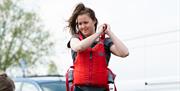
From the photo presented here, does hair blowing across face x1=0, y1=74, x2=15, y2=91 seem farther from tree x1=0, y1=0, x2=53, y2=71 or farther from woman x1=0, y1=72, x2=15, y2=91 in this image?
tree x1=0, y1=0, x2=53, y2=71

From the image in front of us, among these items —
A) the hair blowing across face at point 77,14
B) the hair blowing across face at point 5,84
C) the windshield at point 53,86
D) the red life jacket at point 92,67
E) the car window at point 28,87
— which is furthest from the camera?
the car window at point 28,87

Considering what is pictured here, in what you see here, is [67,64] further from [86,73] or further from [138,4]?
[86,73]

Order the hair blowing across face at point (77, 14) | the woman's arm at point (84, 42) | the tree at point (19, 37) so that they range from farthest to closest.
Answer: the tree at point (19, 37), the hair blowing across face at point (77, 14), the woman's arm at point (84, 42)

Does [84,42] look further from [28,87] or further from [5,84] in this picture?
[28,87]

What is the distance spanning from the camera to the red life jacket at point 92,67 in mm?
5109

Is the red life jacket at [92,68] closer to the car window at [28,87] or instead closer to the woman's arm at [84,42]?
the woman's arm at [84,42]

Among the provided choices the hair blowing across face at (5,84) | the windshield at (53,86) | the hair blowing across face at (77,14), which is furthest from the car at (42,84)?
the hair blowing across face at (5,84)

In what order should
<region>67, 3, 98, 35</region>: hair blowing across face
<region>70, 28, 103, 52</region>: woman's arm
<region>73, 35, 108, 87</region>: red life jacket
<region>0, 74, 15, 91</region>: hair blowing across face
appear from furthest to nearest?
<region>67, 3, 98, 35</region>: hair blowing across face → <region>73, 35, 108, 87</region>: red life jacket → <region>70, 28, 103, 52</region>: woman's arm → <region>0, 74, 15, 91</region>: hair blowing across face

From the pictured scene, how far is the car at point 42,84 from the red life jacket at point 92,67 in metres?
5.10

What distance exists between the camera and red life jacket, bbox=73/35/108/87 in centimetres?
511

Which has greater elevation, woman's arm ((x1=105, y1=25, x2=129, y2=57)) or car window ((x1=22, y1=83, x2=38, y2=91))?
woman's arm ((x1=105, y1=25, x2=129, y2=57))

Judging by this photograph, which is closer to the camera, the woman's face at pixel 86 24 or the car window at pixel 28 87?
the woman's face at pixel 86 24

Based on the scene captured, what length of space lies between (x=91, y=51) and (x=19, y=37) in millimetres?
16909

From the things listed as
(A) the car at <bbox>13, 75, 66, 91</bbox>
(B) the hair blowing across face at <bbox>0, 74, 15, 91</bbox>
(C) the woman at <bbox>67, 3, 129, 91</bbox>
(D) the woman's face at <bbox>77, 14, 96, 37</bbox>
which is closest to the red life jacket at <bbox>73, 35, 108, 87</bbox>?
(C) the woman at <bbox>67, 3, 129, 91</bbox>
